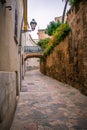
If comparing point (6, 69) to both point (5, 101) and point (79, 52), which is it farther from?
point (79, 52)

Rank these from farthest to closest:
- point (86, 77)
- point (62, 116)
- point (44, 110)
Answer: point (86, 77), point (44, 110), point (62, 116)

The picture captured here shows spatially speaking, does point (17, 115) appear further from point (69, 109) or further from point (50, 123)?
point (69, 109)

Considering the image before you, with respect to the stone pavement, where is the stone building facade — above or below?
above

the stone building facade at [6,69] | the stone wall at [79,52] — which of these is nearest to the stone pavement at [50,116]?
the stone building facade at [6,69]

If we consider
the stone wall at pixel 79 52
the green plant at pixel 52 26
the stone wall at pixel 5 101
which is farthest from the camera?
the green plant at pixel 52 26

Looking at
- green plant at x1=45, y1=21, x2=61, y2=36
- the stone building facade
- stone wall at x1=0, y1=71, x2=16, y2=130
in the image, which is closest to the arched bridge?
green plant at x1=45, y1=21, x2=61, y2=36

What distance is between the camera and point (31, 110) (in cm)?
516

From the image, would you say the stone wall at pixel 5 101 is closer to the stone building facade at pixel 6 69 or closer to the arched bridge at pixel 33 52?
the stone building facade at pixel 6 69

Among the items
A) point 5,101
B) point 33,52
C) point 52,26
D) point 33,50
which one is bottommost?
point 5,101

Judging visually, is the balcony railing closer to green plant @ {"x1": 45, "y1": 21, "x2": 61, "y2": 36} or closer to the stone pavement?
green plant @ {"x1": 45, "y1": 21, "x2": 61, "y2": 36}

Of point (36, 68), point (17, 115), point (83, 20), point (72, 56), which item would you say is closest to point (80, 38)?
point (83, 20)

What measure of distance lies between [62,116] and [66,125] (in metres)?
0.65

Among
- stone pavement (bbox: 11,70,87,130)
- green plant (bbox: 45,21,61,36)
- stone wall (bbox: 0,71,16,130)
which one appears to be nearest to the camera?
stone wall (bbox: 0,71,16,130)

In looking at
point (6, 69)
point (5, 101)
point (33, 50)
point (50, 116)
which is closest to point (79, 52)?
point (50, 116)
